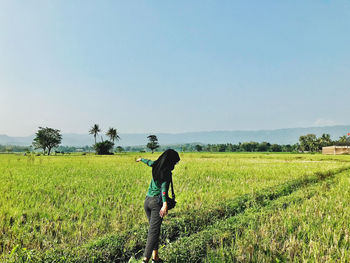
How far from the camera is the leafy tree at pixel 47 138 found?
7350 centimetres

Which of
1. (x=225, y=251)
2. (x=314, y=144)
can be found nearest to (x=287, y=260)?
(x=225, y=251)

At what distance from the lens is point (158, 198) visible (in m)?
2.98

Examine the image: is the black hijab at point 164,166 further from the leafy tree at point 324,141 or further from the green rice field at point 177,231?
the leafy tree at point 324,141

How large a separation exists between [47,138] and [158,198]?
82.7 meters

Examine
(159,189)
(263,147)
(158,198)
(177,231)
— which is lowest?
(263,147)

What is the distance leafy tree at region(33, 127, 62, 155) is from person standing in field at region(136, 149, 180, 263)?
268 feet

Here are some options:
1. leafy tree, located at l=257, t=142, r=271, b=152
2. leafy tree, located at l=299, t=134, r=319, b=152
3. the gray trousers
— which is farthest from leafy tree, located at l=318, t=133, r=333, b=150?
the gray trousers

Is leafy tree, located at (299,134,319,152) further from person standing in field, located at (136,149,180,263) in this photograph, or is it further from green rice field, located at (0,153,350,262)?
person standing in field, located at (136,149,180,263)

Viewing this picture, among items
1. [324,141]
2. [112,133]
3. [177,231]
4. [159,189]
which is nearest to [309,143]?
[324,141]

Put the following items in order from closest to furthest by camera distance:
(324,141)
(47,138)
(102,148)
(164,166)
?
1. (164,166)
2. (102,148)
3. (47,138)
4. (324,141)

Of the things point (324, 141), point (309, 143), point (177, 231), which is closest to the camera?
point (177, 231)

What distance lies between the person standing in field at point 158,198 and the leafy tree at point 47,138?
81.6 meters

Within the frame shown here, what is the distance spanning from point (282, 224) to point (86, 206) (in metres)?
4.21

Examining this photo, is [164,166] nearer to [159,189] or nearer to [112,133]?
[159,189]
